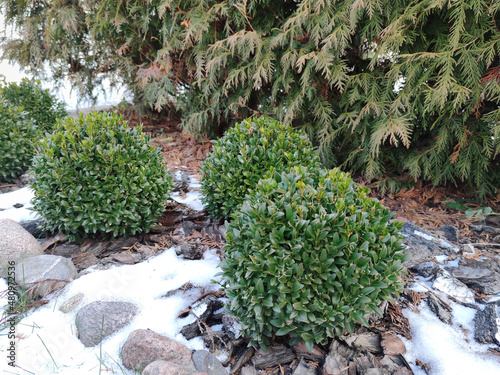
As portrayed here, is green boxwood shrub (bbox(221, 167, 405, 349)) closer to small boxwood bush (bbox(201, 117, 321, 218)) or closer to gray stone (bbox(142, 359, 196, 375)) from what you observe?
gray stone (bbox(142, 359, 196, 375))

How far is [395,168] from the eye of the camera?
3648 mm

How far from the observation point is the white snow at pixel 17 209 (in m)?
3.22

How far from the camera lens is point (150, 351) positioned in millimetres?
1747

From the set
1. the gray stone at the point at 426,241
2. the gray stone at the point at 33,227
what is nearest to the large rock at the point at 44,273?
the gray stone at the point at 33,227

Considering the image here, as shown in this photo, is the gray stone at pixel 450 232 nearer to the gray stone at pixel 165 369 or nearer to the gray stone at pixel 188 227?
the gray stone at pixel 188 227

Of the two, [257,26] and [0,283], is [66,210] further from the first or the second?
[257,26]

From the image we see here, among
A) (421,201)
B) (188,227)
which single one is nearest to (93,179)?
(188,227)

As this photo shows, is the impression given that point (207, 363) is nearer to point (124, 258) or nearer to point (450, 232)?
point (124, 258)

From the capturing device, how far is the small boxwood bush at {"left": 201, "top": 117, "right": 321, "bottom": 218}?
2.62 meters

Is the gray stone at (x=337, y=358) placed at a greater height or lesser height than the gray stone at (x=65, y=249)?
lesser

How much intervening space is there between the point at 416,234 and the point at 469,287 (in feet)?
1.78

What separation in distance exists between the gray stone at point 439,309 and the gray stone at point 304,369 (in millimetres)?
868

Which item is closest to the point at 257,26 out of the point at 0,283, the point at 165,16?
the point at 165,16

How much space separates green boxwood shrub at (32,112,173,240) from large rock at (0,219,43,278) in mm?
185
